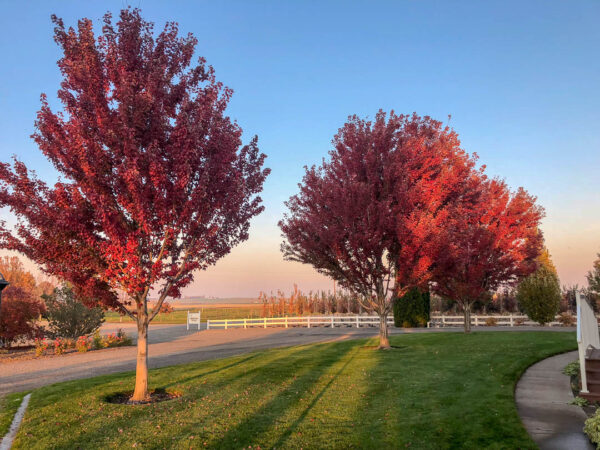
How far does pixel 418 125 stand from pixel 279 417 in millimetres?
14813

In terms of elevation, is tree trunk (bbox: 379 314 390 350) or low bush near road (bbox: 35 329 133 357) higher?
tree trunk (bbox: 379 314 390 350)

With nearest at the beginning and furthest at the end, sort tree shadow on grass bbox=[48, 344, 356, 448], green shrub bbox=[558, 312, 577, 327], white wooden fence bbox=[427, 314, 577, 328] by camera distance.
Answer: tree shadow on grass bbox=[48, 344, 356, 448], green shrub bbox=[558, 312, 577, 327], white wooden fence bbox=[427, 314, 577, 328]

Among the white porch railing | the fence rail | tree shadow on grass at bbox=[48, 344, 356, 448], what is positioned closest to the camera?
tree shadow on grass at bbox=[48, 344, 356, 448]

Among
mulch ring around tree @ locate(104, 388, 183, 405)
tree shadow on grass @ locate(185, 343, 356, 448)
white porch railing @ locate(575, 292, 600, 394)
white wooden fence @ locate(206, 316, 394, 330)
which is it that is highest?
white porch railing @ locate(575, 292, 600, 394)

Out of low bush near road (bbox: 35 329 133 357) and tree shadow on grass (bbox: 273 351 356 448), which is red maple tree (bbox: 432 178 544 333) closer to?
tree shadow on grass (bbox: 273 351 356 448)

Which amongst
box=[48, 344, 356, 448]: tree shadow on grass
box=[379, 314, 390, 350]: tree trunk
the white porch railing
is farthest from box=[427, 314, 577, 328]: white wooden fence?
the white porch railing

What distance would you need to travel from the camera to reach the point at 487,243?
20.3 meters

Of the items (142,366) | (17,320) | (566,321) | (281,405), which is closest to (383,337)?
(281,405)

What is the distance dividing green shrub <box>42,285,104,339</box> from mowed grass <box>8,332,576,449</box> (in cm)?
1136

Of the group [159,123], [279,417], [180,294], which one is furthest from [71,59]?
[279,417]

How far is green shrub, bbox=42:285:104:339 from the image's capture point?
21.9 metres

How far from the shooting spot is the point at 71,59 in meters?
8.93

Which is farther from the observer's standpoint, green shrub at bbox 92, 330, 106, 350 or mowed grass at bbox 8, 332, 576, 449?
green shrub at bbox 92, 330, 106, 350

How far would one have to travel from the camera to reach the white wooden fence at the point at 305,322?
35062 millimetres
